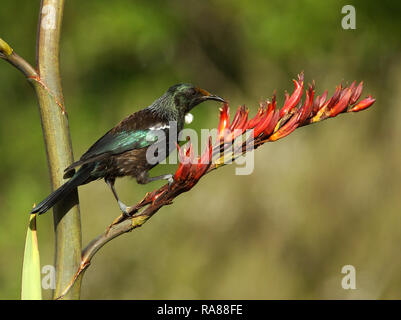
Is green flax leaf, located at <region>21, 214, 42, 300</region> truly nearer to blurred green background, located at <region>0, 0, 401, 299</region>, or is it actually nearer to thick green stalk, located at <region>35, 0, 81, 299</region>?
thick green stalk, located at <region>35, 0, 81, 299</region>

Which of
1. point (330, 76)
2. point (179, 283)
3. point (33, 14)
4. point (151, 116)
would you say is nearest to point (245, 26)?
point (330, 76)

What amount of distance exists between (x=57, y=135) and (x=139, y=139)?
917 millimetres

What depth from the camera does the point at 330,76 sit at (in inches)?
255

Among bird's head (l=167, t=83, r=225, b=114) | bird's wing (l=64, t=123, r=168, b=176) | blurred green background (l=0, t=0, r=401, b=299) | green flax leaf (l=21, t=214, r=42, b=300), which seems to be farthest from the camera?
blurred green background (l=0, t=0, r=401, b=299)

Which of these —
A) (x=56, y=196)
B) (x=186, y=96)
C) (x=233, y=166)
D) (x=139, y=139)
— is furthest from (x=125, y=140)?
(x=233, y=166)

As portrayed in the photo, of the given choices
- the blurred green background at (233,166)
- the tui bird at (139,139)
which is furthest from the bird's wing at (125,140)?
the blurred green background at (233,166)

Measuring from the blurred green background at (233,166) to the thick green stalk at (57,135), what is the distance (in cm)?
453

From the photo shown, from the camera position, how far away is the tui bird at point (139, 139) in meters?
2.03

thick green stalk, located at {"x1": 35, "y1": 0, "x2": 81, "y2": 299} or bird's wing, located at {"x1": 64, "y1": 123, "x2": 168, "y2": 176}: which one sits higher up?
bird's wing, located at {"x1": 64, "y1": 123, "x2": 168, "y2": 176}

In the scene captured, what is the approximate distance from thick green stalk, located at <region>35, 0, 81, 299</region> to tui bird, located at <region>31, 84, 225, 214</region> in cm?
52

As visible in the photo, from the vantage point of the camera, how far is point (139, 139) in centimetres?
219

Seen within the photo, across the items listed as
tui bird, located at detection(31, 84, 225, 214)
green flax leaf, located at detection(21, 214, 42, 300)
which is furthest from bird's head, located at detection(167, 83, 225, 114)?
green flax leaf, located at detection(21, 214, 42, 300)

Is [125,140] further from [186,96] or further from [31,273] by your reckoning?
[31,273]

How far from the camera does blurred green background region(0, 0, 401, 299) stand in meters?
5.83
